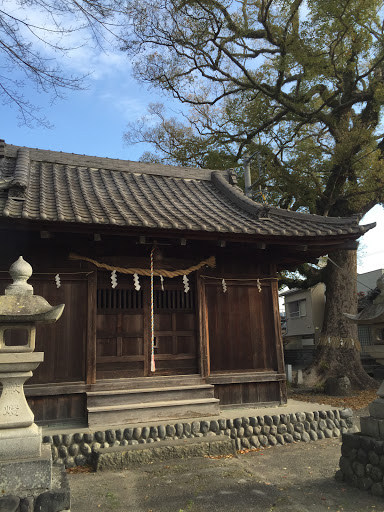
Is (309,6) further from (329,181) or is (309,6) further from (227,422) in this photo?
(227,422)

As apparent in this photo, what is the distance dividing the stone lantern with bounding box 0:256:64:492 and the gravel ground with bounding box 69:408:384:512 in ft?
5.12

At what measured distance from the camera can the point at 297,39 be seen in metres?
15.5

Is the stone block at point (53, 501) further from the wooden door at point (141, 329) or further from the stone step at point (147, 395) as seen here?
the wooden door at point (141, 329)

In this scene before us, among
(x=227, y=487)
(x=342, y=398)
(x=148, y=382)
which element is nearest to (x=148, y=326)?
(x=148, y=382)

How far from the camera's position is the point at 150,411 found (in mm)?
7785

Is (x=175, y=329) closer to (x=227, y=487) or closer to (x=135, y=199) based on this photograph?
(x=135, y=199)

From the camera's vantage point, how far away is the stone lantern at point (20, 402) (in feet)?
12.4

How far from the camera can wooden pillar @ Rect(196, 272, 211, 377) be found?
337 inches

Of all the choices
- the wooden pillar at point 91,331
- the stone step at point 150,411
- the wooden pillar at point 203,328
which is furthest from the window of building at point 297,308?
the wooden pillar at point 91,331

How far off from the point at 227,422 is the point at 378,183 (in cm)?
1146

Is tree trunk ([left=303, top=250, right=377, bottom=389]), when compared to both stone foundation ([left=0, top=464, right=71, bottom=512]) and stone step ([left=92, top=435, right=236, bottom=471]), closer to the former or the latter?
stone step ([left=92, top=435, right=236, bottom=471])

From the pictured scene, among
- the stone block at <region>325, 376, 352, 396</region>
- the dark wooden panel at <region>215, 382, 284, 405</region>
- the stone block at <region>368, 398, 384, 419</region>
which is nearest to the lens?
the stone block at <region>368, 398, 384, 419</region>

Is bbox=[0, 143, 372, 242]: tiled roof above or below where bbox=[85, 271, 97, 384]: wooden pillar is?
above

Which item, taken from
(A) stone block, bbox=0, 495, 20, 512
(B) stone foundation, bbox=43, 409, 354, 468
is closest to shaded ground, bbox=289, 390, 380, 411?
(B) stone foundation, bbox=43, 409, 354, 468
